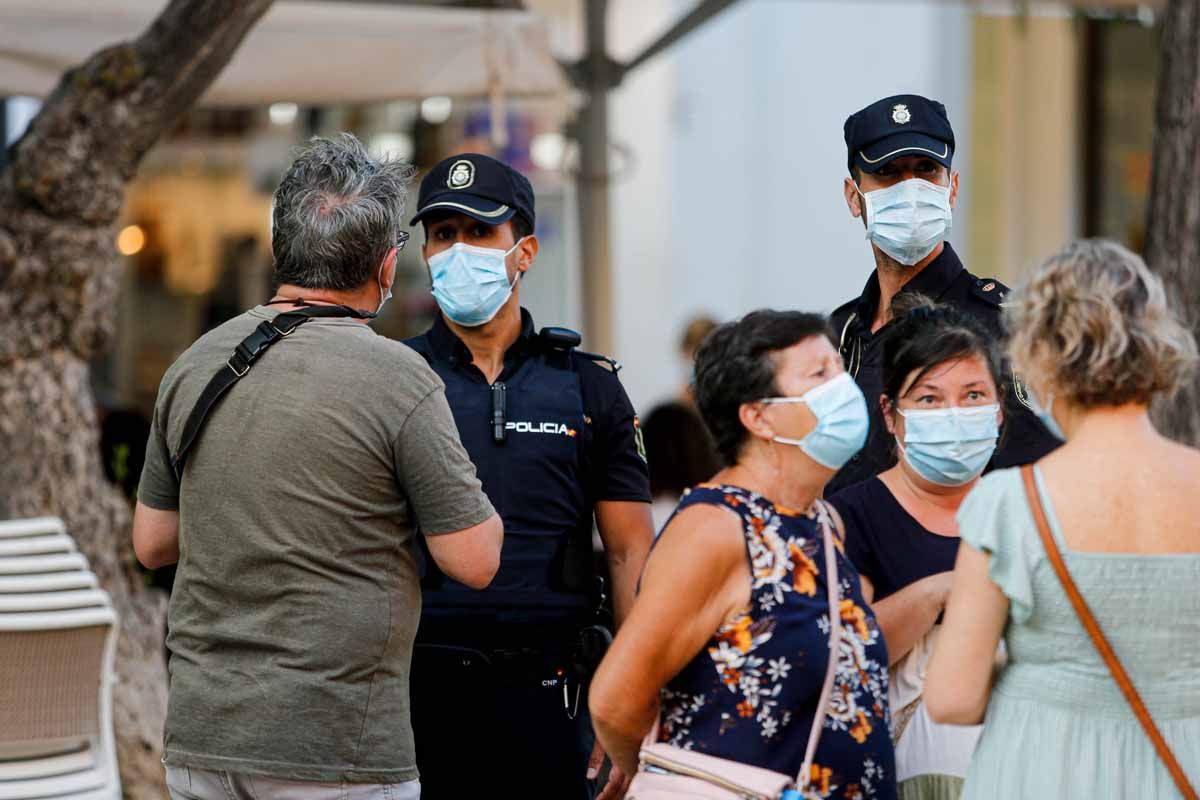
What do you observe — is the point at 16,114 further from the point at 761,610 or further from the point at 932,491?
the point at 761,610

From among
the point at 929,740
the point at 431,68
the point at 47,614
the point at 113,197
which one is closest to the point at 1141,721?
the point at 929,740

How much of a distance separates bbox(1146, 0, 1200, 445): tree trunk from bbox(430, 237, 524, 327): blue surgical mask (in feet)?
8.44

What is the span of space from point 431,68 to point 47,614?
2.46 m

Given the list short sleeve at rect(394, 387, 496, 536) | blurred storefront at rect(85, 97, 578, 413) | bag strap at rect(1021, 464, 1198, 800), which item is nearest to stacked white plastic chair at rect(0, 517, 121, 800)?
short sleeve at rect(394, 387, 496, 536)

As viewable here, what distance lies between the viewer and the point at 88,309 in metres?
5.27

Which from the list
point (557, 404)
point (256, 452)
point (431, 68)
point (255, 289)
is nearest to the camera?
point (256, 452)

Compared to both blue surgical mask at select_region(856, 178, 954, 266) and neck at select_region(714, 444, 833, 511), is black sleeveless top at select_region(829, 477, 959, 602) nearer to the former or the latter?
neck at select_region(714, 444, 833, 511)

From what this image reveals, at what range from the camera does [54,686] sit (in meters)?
4.31

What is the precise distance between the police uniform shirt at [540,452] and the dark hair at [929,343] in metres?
0.64

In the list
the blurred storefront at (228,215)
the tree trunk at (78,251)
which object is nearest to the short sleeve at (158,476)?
the tree trunk at (78,251)

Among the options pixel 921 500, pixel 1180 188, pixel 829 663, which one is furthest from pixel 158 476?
pixel 1180 188

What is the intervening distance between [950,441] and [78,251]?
3.14 metres

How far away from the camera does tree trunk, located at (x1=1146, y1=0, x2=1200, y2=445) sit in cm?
524

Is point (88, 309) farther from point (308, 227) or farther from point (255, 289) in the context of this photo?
point (255, 289)
